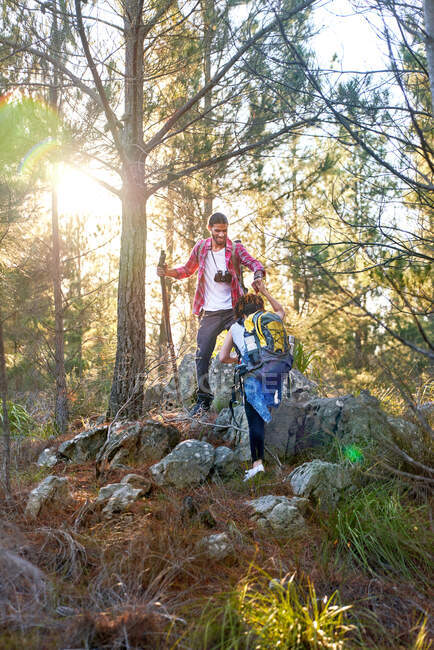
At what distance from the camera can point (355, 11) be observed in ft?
11.1

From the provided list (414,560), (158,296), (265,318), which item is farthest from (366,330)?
(414,560)

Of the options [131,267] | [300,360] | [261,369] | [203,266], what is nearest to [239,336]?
[261,369]

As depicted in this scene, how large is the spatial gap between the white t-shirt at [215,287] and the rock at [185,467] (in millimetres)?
1611

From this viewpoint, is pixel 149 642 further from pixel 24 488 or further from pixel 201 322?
pixel 201 322

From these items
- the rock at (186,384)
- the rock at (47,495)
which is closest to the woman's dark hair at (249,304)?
the rock at (47,495)

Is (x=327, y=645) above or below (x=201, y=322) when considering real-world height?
below

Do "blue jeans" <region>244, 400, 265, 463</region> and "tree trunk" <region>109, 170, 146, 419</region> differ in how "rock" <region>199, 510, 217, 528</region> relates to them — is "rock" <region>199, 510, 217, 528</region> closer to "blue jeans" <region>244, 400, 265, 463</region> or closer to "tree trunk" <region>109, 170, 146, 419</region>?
"blue jeans" <region>244, 400, 265, 463</region>

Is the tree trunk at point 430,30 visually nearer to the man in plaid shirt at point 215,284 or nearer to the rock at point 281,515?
the man in plaid shirt at point 215,284

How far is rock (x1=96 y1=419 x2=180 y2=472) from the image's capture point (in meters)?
4.40

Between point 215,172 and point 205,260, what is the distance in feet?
6.31

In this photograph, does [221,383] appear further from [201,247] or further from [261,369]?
[261,369]

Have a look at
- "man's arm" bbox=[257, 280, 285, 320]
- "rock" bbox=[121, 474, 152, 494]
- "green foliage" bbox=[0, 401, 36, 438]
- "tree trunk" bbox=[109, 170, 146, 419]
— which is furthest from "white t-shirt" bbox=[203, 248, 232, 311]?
"green foliage" bbox=[0, 401, 36, 438]

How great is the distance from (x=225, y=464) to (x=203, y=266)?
6.73ft

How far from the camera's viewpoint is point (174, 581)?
8.10 ft
